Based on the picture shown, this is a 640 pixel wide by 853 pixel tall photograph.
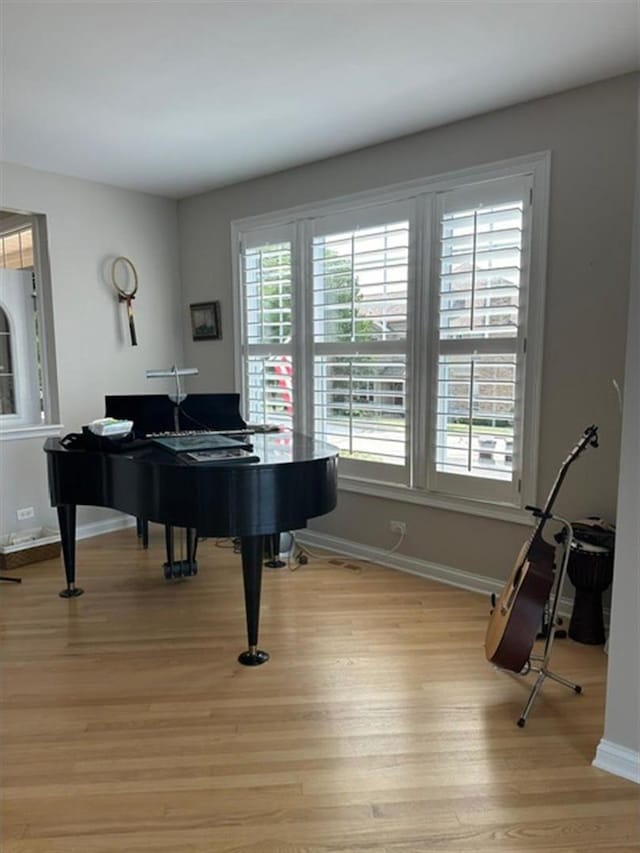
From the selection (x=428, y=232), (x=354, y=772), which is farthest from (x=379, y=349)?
(x=354, y=772)

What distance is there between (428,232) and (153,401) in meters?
1.86

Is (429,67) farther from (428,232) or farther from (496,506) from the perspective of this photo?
(496,506)

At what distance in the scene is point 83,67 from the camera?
97.5 inches

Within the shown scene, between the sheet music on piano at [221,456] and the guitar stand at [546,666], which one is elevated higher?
the sheet music on piano at [221,456]

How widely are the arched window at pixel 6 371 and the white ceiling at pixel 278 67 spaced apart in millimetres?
1143

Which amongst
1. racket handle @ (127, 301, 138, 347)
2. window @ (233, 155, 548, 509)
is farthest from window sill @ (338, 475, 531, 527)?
racket handle @ (127, 301, 138, 347)

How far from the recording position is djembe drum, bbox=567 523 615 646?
2.55 m

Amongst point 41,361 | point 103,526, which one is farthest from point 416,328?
point 103,526

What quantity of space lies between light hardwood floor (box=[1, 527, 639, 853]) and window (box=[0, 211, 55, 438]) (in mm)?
1507

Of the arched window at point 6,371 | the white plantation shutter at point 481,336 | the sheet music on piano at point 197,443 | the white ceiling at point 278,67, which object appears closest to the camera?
the white ceiling at point 278,67

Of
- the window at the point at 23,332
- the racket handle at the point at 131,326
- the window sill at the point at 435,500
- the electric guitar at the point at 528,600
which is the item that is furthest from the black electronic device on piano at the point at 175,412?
the electric guitar at the point at 528,600

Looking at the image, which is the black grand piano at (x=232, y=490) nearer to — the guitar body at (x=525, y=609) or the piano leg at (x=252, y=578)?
the piano leg at (x=252, y=578)

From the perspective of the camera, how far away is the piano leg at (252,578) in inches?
92.3

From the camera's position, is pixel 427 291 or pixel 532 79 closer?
pixel 532 79
